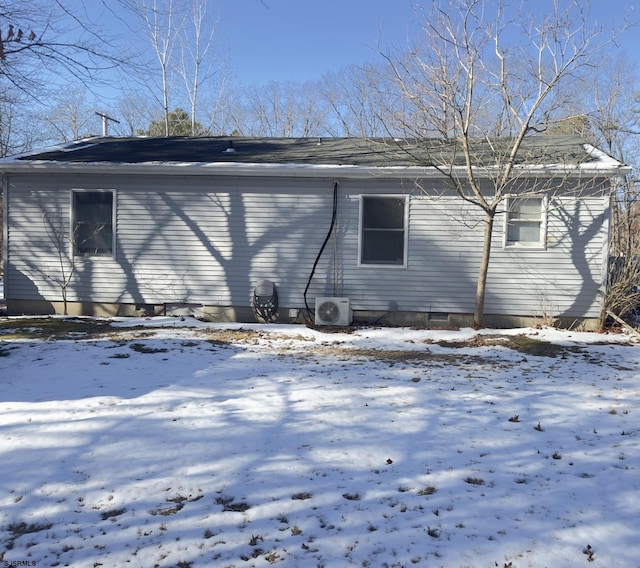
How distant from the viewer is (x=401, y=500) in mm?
3018

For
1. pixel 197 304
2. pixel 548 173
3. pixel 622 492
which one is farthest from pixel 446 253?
pixel 622 492

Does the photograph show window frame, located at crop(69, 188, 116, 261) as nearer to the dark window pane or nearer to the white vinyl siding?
the white vinyl siding

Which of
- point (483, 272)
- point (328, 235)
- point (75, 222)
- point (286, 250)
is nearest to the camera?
point (483, 272)

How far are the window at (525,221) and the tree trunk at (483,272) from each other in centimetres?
56

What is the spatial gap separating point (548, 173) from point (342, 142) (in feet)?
15.7

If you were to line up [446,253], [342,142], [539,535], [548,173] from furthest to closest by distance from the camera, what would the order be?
[342,142] → [446,253] → [548,173] → [539,535]

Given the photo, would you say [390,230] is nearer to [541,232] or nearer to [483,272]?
[483,272]

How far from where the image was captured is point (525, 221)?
939 cm

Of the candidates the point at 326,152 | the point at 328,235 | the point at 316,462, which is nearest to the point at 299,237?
the point at 328,235

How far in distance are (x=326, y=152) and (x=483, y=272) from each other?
165 inches

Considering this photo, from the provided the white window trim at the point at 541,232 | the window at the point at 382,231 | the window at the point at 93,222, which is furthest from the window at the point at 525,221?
the window at the point at 93,222

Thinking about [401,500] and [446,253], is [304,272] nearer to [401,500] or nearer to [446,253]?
[446,253]

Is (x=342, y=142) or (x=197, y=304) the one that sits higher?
(x=342, y=142)

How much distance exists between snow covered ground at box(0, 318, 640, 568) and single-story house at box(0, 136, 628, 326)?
316 centimetres
